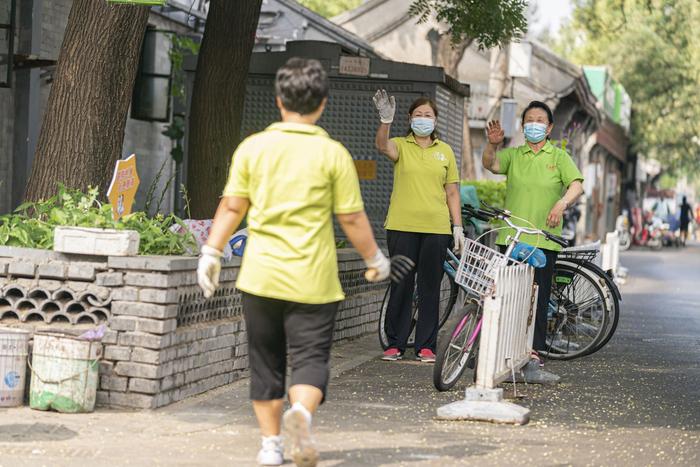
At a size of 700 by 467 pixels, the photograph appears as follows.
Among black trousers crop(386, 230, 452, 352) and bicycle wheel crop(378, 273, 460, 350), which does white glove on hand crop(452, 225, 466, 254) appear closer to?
black trousers crop(386, 230, 452, 352)

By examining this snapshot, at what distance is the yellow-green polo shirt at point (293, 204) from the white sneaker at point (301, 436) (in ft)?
1.70

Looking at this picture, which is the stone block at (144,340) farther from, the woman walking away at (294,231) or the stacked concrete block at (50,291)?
the woman walking away at (294,231)

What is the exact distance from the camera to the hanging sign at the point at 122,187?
28.6ft

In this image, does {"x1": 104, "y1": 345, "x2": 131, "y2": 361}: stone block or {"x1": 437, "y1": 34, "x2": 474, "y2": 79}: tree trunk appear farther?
{"x1": 437, "y1": 34, "x2": 474, "y2": 79}: tree trunk

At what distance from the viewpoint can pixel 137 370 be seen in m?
7.73

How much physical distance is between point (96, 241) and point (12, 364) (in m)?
0.83

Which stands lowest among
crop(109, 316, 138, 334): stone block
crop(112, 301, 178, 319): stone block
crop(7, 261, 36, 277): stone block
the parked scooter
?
the parked scooter

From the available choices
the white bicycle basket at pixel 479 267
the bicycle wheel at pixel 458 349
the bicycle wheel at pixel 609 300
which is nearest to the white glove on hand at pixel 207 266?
the white bicycle basket at pixel 479 267

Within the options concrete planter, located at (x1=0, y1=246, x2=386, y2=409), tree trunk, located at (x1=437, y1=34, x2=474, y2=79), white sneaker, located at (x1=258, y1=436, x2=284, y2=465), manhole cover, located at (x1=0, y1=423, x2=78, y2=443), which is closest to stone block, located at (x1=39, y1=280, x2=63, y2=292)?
concrete planter, located at (x1=0, y1=246, x2=386, y2=409)

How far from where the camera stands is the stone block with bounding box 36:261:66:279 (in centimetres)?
801

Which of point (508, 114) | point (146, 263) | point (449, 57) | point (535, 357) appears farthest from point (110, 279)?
point (508, 114)

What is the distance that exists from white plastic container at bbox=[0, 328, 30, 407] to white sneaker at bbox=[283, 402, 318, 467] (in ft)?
7.68

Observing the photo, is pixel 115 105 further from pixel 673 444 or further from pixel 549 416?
pixel 673 444

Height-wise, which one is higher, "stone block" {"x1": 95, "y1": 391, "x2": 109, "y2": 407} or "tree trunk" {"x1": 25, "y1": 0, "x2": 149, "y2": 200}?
"tree trunk" {"x1": 25, "y1": 0, "x2": 149, "y2": 200}
